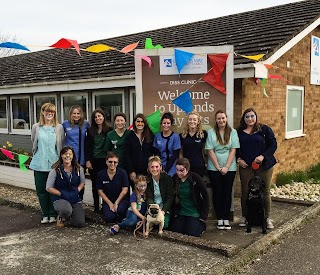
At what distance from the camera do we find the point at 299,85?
946 centimetres

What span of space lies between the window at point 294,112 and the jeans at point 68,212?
5.52 metres

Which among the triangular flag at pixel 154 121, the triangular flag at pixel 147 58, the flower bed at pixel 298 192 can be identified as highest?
the triangular flag at pixel 147 58

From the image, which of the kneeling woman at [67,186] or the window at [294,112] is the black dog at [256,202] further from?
the window at [294,112]

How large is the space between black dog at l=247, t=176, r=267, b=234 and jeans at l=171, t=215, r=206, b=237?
67 cm

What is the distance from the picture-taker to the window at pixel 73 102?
1040cm

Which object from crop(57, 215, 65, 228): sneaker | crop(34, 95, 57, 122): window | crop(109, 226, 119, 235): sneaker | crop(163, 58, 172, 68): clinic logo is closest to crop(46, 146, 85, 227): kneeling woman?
crop(57, 215, 65, 228): sneaker

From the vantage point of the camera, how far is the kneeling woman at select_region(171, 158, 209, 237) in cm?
507

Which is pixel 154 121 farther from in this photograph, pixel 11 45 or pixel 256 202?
pixel 11 45

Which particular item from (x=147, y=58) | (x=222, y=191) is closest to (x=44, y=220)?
(x=222, y=191)

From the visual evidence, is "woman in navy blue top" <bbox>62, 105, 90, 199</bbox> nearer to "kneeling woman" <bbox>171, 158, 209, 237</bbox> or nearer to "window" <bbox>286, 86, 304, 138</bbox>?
"kneeling woman" <bbox>171, 158, 209, 237</bbox>

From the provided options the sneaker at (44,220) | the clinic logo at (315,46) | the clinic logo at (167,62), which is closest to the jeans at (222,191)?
the clinic logo at (167,62)

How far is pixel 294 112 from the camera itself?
30.8 feet

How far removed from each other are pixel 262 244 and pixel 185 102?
2330 millimetres

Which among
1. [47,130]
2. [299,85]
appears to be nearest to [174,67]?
[47,130]
